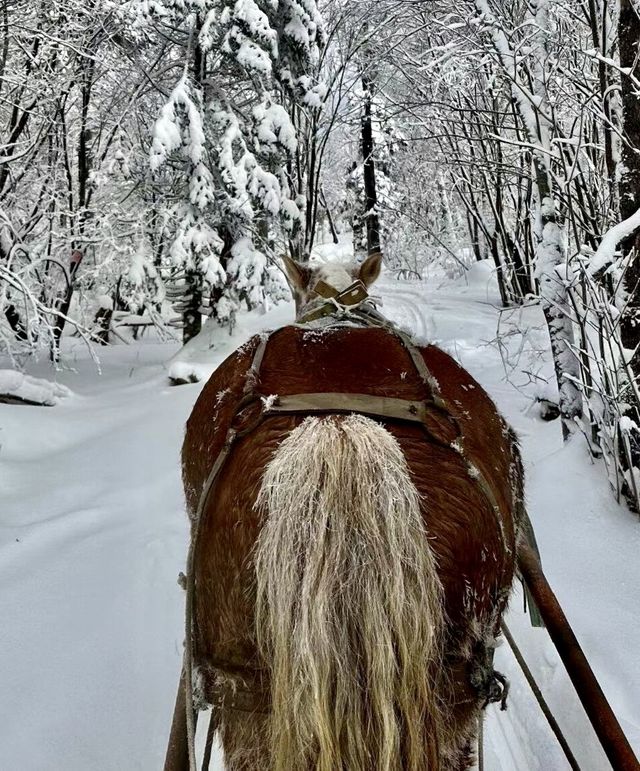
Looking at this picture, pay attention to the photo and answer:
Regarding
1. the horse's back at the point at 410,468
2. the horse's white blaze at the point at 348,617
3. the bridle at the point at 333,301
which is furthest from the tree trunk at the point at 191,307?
the horse's white blaze at the point at 348,617

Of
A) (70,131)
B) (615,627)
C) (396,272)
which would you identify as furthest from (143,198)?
(396,272)

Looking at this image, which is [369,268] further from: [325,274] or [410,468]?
[410,468]

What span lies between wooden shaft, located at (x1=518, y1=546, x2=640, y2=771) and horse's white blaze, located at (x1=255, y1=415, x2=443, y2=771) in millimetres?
576

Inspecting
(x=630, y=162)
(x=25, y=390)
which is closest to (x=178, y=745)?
(x=630, y=162)

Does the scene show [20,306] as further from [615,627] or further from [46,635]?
[615,627]

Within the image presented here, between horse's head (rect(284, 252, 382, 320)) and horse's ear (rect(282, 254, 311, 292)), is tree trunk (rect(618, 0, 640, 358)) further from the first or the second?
horse's ear (rect(282, 254, 311, 292))

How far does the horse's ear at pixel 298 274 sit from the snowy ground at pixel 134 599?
6.76 feet

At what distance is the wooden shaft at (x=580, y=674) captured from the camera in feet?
5.10

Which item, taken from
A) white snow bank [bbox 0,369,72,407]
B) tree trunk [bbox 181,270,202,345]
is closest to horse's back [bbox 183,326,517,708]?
white snow bank [bbox 0,369,72,407]

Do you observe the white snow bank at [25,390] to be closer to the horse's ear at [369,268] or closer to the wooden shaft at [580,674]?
the horse's ear at [369,268]

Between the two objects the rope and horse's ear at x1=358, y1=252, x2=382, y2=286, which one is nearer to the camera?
the rope

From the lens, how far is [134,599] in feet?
12.0

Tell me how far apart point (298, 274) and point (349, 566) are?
1785 mm

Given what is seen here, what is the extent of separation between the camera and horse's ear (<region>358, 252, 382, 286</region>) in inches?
107
